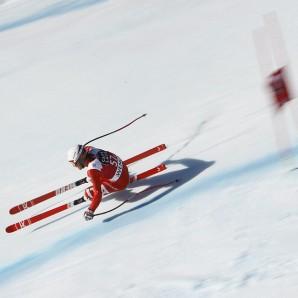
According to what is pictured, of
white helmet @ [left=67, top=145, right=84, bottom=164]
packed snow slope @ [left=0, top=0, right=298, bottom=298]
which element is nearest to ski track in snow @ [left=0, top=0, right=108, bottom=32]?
packed snow slope @ [left=0, top=0, right=298, bottom=298]

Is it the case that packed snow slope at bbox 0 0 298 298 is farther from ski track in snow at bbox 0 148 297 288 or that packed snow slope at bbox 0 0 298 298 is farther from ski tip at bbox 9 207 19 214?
ski tip at bbox 9 207 19 214

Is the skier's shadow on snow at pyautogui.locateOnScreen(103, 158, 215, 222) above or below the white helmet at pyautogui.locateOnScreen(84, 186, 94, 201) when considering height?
below

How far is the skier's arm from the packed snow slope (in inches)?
14.6

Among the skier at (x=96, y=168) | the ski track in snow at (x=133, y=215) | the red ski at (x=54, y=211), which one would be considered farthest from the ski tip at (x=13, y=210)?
the skier at (x=96, y=168)

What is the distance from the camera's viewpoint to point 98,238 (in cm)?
716

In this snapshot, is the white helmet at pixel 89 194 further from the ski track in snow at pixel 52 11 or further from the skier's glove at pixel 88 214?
the ski track in snow at pixel 52 11

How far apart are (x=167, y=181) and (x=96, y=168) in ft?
3.52

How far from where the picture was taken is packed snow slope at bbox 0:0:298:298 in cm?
572

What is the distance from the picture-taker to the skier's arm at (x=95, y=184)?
23.2 feet

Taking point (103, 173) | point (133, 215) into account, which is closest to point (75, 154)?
point (103, 173)

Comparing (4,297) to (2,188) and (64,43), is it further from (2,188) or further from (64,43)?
(64,43)

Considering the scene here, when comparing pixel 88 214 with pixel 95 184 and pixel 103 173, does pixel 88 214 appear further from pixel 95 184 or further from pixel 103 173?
pixel 103 173

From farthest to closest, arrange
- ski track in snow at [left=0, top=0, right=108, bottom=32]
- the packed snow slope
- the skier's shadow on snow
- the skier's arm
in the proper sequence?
ski track in snow at [left=0, top=0, right=108, bottom=32], the skier's shadow on snow, the skier's arm, the packed snow slope

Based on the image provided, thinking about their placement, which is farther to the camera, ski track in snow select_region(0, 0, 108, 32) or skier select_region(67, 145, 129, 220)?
ski track in snow select_region(0, 0, 108, 32)
